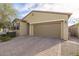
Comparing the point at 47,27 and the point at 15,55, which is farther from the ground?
the point at 47,27

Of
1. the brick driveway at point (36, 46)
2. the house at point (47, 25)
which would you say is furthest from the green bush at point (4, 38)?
the house at point (47, 25)

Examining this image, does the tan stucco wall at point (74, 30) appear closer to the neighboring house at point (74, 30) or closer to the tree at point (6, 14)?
the neighboring house at point (74, 30)

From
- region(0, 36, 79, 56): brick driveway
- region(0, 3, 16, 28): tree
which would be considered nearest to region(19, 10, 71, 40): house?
region(0, 36, 79, 56): brick driveway

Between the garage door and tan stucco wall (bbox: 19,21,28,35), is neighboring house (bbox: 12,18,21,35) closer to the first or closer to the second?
tan stucco wall (bbox: 19,21,28,35)

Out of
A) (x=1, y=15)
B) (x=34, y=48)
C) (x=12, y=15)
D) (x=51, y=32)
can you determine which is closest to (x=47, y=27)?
(x=51, y=32)

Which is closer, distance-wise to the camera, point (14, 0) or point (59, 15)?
point (14, 0)

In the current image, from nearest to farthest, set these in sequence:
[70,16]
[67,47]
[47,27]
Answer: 1. [67,47]
2. [70,16]
3. [47,27]

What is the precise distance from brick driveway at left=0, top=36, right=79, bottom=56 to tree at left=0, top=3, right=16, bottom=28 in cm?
80

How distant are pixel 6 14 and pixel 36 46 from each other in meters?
1.91

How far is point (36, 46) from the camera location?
5.59m

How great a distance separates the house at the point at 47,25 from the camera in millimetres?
5820

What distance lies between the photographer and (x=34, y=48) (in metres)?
5.44

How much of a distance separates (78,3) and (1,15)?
328cm

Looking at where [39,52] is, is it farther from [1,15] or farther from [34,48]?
[1,15]
